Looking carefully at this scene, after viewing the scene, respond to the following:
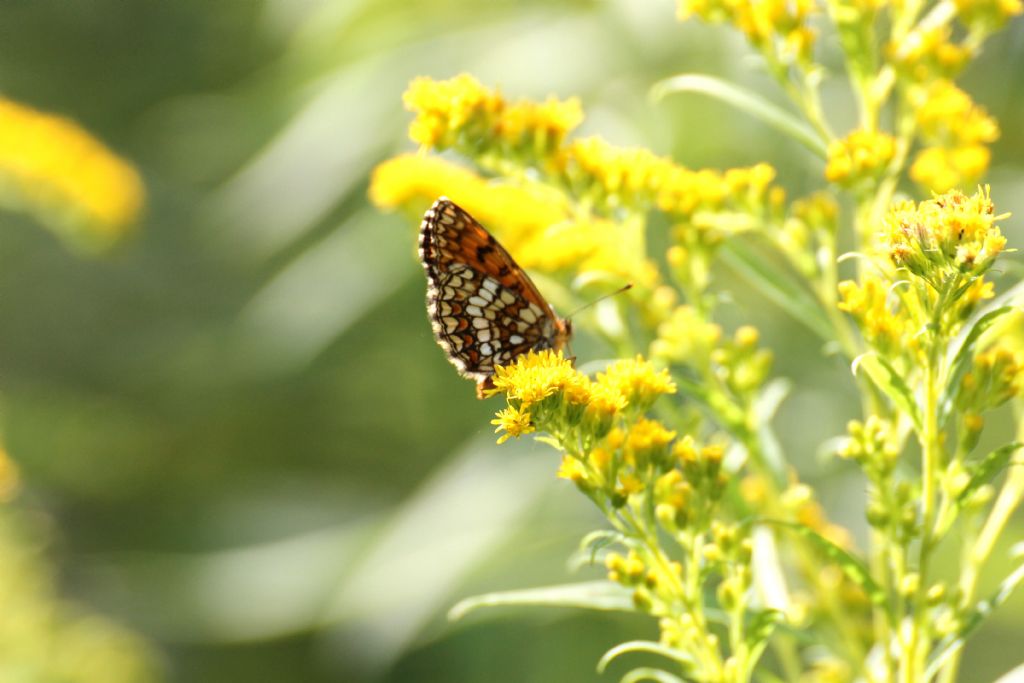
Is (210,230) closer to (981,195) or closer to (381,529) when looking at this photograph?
(381,529)

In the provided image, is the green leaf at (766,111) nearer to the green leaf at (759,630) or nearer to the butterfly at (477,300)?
the butterfly at (477,300)

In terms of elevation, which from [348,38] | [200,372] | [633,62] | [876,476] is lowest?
[876,476]

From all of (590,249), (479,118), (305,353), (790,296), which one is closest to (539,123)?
(479,118)

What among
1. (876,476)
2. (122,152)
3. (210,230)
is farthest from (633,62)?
(122,152)

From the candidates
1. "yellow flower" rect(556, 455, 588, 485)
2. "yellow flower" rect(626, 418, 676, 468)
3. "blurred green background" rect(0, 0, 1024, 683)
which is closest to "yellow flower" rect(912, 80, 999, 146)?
"yellow flower" rect(626, 418, 676, 468)

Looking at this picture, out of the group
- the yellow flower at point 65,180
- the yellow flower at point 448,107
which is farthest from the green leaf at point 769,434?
the yellow flower at point 65,180

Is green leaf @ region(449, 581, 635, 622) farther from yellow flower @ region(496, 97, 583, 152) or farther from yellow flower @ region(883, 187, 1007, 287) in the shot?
yellow flower @ region(496, 97, 583, 152)

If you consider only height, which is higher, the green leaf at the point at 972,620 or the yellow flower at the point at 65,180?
the yellow flower at the point at 65,180
